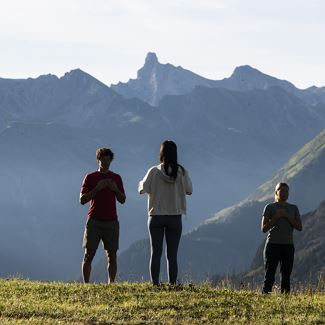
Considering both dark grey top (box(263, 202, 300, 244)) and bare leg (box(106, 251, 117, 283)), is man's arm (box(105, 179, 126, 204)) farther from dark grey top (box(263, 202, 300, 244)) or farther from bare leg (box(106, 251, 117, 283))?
dark grey top (box(263, 202, 300, 244))

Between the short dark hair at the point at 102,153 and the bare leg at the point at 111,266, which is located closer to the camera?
the short dark hair at the point at 102,153

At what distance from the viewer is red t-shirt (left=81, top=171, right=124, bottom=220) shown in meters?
14.3

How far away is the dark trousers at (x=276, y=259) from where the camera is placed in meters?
13.8

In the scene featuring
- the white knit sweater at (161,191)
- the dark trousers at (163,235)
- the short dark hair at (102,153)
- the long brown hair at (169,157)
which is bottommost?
the dark trousers at (163,235)

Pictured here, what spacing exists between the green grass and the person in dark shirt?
70 cm

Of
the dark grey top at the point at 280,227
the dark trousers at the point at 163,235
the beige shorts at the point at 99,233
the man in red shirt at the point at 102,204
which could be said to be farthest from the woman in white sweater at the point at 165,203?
the dark grey top at the point at 280,227

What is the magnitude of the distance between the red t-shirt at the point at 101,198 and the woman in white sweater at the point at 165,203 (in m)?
1.04

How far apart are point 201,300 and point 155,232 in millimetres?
2091

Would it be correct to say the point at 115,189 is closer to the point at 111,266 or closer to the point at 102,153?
the point at 102,153

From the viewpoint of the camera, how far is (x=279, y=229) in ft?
45.1

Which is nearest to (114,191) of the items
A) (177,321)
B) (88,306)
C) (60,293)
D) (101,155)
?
(101,155)

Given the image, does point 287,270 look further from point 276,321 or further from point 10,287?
point 10,287

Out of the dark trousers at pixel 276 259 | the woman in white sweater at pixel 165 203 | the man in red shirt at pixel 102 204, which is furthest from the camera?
the man in red shirt at pixel 102 204

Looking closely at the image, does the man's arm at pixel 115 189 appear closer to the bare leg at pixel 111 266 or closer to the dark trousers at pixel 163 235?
the dark trousers at pixel 163 235
